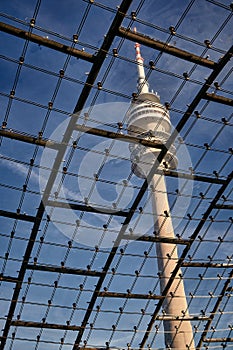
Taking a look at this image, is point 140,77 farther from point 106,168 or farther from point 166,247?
point 166,247

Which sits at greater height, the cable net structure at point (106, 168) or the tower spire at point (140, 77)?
the tower spire at point (140, 77)

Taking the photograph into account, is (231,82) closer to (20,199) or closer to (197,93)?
(197,93)

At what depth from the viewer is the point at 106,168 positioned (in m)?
21.5

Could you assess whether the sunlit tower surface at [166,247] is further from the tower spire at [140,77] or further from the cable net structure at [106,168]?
the cable net structure at [106,168]

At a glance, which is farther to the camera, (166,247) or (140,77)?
(166,247)

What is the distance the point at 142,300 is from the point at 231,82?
16.1 meters

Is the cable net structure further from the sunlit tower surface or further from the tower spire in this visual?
the sunlit tower surface

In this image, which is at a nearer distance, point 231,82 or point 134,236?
point 231,82

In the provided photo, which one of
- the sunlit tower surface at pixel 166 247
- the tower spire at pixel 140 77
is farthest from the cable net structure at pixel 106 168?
the sunlit tower surface at pixel 166 247

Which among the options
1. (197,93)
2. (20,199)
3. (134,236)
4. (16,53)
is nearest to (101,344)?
(134,236)

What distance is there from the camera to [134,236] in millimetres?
24094

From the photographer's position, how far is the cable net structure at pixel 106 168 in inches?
671

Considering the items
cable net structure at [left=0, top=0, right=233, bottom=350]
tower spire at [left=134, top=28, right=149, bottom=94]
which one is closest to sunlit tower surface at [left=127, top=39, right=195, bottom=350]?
tower spire at [left=134, top=28, right=149, bottom=94]

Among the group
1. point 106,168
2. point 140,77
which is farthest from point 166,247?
point 106,168
